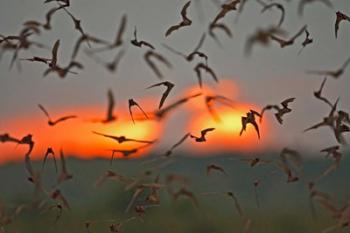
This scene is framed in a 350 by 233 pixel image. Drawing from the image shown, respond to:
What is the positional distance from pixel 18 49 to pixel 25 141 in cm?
16

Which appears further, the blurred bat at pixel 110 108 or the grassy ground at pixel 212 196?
the grassy ground at pixel 212 196

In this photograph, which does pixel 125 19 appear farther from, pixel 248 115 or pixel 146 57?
pixel 248 115

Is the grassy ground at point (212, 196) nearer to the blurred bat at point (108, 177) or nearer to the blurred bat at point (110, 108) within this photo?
the blurred bat at point (108, 177)

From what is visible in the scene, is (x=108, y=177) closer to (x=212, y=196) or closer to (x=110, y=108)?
(x=110, y=108)

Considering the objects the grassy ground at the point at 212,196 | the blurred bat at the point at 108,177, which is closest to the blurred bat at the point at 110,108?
the blurred bat at the point at 108,177

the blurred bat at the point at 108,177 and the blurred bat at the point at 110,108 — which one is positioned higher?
the blurred bat at the point at 110,108

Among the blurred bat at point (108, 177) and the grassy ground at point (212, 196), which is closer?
the blurred bat at point (108, 177)

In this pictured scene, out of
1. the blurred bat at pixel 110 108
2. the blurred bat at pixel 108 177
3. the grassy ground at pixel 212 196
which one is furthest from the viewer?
the grassy ground at pixel 212 196

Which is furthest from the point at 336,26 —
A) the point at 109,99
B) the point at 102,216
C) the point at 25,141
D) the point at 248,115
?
the point at 102,216

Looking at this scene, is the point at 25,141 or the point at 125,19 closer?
the point at 125,19

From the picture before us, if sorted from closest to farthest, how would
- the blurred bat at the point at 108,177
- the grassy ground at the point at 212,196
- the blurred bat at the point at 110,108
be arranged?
the blurred bat at the point at 110,108 < the blurred bat at the point at 108,177 < the grassy ground at the point at 212,196

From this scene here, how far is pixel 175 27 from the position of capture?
1.20 m

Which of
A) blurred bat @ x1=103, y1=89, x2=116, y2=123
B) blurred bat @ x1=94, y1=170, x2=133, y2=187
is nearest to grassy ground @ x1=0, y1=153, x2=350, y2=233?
blurred bat @ x1=94, y1=170, x2=133, y2=187

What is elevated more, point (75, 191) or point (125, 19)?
point (125, 19)
